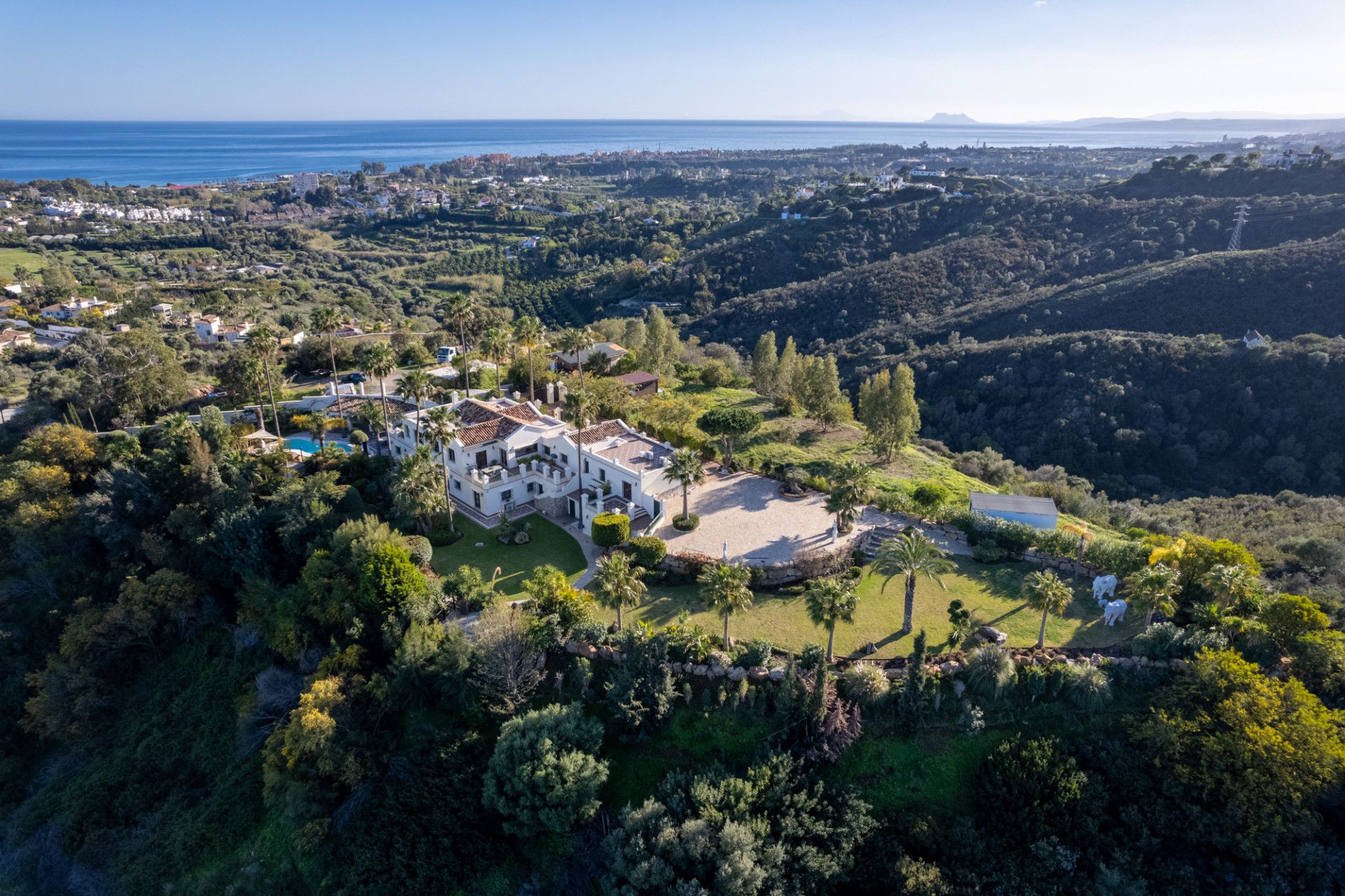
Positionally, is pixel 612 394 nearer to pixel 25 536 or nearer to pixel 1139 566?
pixel 1139 566

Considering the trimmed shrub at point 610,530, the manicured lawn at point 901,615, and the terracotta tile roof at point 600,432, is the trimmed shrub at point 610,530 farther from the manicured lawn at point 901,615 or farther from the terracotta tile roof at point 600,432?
the terracotta tile roof at point 600,432

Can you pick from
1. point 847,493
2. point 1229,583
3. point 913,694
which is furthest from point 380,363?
point 1229,583

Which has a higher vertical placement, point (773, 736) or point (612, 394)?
point (612, 394)

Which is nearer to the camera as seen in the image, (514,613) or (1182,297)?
(514,613)

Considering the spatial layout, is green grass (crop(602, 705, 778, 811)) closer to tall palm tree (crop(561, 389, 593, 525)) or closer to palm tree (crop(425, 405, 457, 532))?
tall palm tree (crop(561, 389, 593, 525))

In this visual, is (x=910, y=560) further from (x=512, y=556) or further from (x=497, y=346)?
(x=497, y=346)

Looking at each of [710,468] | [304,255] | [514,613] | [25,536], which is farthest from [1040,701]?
[304,255]
